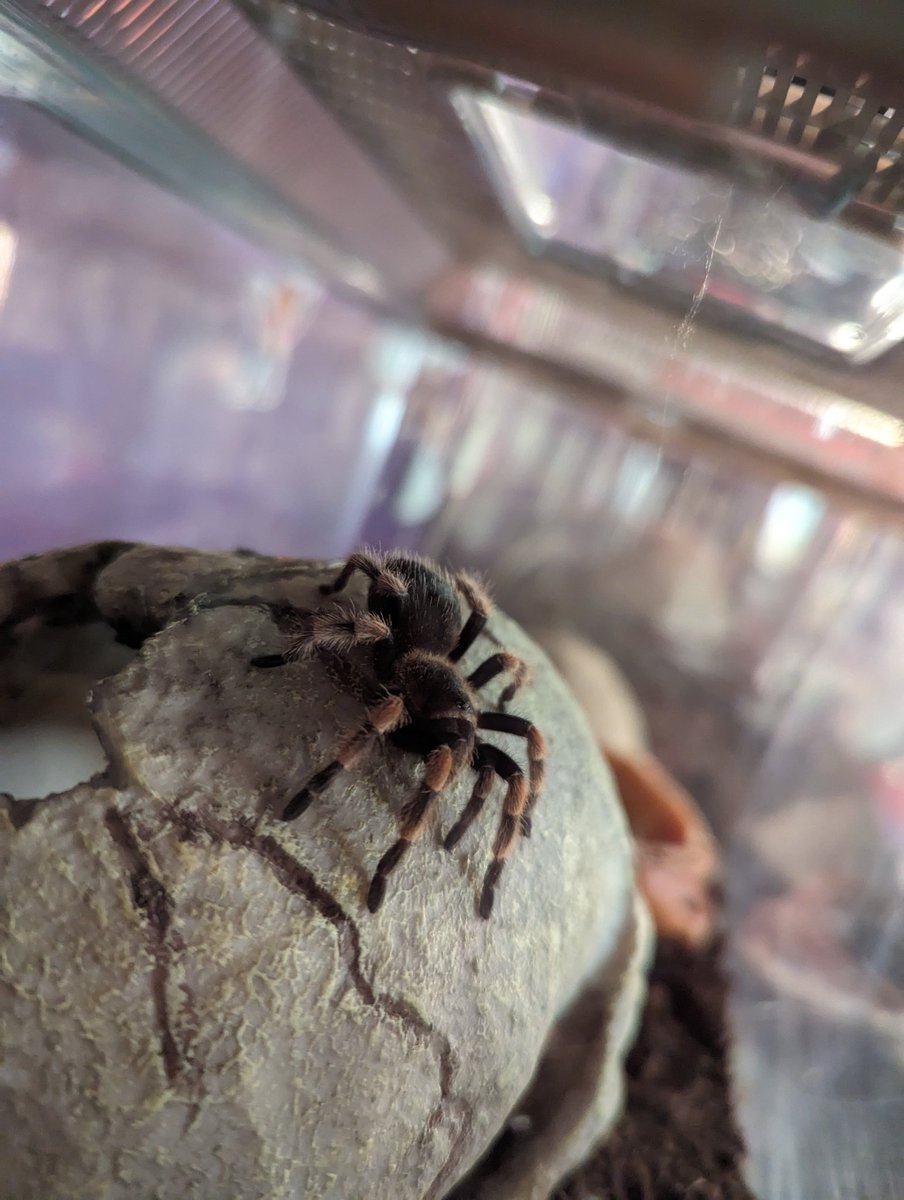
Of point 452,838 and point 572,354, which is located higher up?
point 572,354

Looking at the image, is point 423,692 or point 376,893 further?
point 423,692

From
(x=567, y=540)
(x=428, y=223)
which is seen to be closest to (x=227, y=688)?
(x=428, y=223)

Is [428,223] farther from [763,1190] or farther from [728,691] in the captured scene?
[763,1190]

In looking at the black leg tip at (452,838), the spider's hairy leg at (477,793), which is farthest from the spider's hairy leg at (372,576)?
the black leg tip at (452,838)

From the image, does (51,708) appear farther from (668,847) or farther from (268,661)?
(668,847)

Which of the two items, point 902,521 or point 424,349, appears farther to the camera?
point 424,349

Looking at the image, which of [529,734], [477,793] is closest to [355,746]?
[477,793]

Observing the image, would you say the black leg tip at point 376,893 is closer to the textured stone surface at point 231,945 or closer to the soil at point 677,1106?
the textured stone surface at point 231,945
